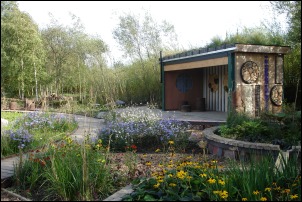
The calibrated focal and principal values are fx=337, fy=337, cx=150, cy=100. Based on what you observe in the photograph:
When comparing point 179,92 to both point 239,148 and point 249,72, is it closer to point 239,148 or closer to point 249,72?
point 249,72

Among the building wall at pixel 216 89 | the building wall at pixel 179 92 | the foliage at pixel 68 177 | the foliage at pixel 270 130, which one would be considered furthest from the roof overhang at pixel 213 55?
the foliage at pixel 68 177

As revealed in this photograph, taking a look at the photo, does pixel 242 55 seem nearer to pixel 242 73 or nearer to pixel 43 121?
pixel 242 73

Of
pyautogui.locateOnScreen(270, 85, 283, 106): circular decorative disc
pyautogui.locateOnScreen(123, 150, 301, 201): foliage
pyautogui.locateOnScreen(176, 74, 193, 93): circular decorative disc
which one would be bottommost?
pyautogui.locateOnScreen(123, 150, 301, 201): foliage

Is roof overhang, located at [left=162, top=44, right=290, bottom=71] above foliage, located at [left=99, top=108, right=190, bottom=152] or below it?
above

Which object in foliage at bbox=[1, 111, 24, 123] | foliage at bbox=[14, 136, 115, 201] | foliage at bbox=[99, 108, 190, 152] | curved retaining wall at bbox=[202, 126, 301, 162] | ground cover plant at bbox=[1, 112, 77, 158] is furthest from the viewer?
foliage at bbox=[99, 108, 190, 152]

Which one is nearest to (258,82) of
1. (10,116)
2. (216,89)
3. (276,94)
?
(276,94)

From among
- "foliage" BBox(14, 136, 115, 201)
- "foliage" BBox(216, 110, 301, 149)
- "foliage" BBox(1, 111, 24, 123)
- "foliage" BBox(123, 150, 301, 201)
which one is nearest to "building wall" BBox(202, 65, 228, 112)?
"foliage" BBox(216, 110, 301, 149)

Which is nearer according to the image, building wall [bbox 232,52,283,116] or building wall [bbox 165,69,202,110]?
building wall [bbox 232,52,283,116]

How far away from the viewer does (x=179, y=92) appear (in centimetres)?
1248

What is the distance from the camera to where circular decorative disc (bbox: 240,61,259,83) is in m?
8.48

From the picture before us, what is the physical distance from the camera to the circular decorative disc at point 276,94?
9.07 metres

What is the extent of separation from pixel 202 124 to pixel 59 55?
405 cm

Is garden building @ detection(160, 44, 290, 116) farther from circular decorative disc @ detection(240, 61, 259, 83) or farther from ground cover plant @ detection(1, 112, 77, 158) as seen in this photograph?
ground cover plant @ detection(1, 112, 77, 158)

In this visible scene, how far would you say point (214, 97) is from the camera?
12.2m
